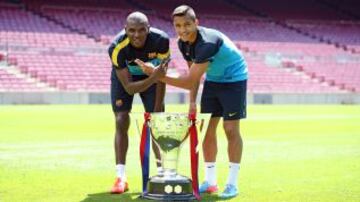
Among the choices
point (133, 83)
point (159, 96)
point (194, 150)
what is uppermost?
point (133, 83)

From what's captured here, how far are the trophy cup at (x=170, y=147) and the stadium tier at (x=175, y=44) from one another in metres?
26.7

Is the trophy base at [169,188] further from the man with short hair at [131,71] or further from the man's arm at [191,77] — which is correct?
the man's arm at [191,77]

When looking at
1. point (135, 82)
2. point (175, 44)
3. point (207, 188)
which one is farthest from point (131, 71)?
point (175, 44)

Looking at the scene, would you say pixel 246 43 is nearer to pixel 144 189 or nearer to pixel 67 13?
pixel 67 13

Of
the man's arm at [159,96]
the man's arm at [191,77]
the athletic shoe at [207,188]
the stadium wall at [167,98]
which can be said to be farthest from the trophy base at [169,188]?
the stadium wall at [167,98]

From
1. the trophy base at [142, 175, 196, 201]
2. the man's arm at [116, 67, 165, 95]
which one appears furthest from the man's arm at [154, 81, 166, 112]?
the trophy base at [142, 175, 196, 201]

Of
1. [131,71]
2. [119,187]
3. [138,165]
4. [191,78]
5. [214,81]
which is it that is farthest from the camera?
[138,165]

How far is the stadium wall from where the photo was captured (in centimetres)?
3062

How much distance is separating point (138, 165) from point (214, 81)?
2.79 m

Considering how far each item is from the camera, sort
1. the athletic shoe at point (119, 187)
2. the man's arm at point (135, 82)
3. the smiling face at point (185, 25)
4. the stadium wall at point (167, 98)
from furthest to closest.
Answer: the stadium wall at point (167, 98)
the athletic shoe at point (119, 187)
the smiling face at point (185, 25)
the man's arm at point (135, 82)

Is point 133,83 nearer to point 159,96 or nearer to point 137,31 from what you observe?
point 137,31

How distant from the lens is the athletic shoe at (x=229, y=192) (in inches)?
267

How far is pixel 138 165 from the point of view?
957 cm

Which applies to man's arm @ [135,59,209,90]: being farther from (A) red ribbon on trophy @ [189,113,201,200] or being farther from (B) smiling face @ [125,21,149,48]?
(B) smiling face @ [125,21,149,48]
